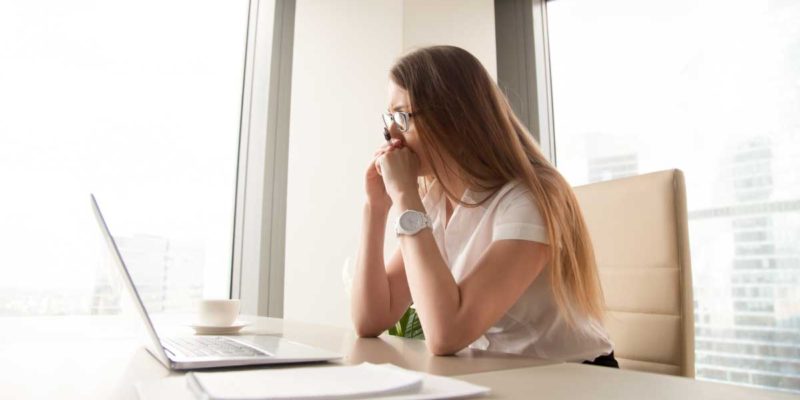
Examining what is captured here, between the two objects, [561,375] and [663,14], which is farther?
[663,14]

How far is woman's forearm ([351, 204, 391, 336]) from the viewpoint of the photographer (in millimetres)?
1051

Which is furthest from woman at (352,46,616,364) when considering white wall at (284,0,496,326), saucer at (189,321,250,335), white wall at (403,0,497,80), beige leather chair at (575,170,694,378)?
white wall at (403,0,497,80)

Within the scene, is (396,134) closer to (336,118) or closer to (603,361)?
(603,361)

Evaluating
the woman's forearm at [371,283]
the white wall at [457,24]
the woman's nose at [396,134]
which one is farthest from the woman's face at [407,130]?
the white wall at [457,24]

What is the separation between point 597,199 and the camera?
4.02ft

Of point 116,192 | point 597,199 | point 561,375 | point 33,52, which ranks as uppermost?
point 33,52

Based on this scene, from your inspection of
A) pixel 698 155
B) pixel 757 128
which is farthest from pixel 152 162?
pixel 757 128

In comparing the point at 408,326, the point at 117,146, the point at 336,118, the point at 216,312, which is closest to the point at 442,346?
the point at 216,312

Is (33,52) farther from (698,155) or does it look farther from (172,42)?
(698,155)

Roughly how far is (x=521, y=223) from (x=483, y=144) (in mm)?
239

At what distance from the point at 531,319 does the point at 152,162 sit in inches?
63.5

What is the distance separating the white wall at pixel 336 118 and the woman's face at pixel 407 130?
45.9 inches

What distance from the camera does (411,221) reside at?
36.6 inches

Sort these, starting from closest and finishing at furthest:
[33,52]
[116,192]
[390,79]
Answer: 1. [390,79]
2. [33,52]
3. [116,192]
